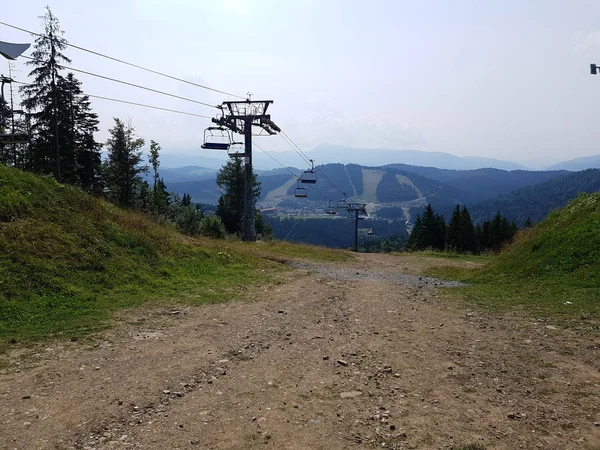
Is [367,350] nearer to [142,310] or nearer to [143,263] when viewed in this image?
[142,310]

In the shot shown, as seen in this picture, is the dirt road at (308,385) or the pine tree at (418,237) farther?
the pine tree at (418,237)

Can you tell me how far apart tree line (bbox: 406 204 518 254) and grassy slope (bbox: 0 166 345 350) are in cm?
5243

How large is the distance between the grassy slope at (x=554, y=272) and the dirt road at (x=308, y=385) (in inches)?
67.0

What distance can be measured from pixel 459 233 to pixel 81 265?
61330mm

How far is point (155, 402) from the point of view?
17.7 ft

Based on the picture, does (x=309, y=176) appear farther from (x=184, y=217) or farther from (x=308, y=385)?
(x=308, y=385)

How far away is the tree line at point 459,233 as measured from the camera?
6506cm

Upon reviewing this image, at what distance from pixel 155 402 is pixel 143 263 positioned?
8524 mm

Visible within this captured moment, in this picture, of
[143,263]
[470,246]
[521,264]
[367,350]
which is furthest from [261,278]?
[470,246]

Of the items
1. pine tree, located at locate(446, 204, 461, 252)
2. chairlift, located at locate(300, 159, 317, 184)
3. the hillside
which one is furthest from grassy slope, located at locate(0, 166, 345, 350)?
pine tree, located at locate(446, 204, 461, 252)

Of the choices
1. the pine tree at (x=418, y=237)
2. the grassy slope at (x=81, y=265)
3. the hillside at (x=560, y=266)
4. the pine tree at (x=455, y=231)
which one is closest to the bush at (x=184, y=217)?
the grassy slope at (x=81, y=265)

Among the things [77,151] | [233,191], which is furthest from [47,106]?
[233,191]

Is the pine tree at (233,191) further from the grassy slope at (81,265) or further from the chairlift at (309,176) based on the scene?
the grassy slope at (81,265)

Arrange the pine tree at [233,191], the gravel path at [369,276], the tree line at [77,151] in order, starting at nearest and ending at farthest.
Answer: the gravel path at [369,276], the tree line at [77,151], the pine tree at [233,191]
